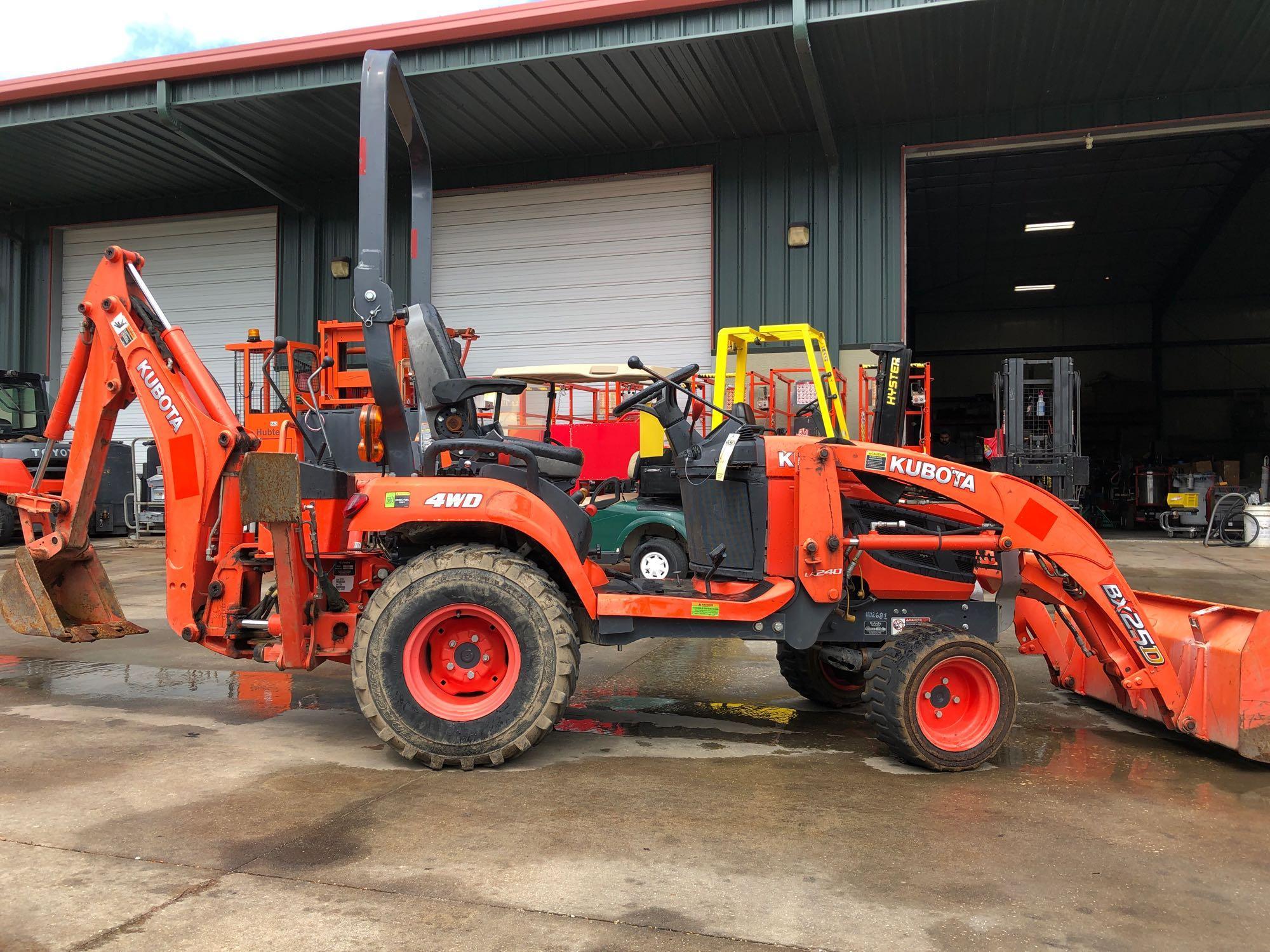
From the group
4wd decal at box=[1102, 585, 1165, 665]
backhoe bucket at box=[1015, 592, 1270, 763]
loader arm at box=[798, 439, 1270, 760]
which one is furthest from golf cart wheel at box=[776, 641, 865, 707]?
4wd decal at box=[1102, 585, 1165, 665]

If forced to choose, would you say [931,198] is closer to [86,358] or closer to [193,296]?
[193,296]

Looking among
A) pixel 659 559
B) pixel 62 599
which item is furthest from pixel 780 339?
pixel 62 599

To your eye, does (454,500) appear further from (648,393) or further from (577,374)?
(577,374)

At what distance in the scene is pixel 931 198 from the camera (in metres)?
20.0

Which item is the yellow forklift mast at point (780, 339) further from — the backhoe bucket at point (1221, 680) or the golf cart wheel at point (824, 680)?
the backhoe bucket at point (1221, 680)

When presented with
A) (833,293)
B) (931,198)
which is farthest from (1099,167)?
(833,293)

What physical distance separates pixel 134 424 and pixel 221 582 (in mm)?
15841

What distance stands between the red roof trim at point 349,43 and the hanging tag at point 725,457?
355 inches

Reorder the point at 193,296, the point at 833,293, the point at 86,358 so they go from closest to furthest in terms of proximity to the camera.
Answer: the point at 86,358
the point at 833,293
the point at 193,296

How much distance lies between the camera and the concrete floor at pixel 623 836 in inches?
102

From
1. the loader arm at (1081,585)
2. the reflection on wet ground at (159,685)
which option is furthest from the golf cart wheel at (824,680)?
the reflection on wet ground at (159,685)

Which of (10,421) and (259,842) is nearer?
(259,842)

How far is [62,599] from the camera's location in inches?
196

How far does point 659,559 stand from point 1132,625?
507 centimetres
